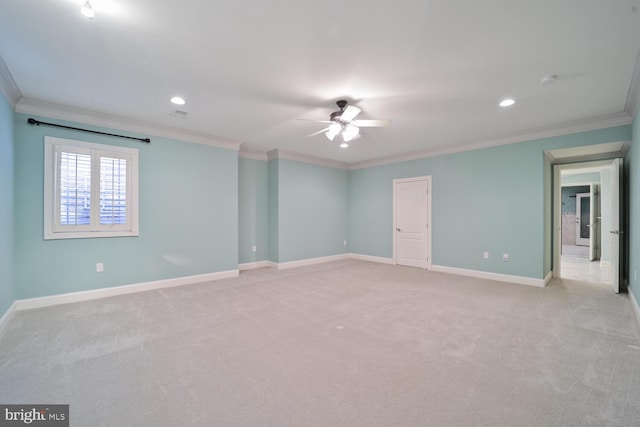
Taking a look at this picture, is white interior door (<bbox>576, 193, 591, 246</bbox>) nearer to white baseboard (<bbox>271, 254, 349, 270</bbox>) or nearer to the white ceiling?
the white ceiling

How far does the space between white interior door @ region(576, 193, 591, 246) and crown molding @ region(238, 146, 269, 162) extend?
1085 cm

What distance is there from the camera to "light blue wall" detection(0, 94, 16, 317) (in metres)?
2.86

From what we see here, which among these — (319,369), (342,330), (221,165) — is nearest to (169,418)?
(319,369)

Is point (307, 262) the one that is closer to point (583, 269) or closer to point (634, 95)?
point (634, 95)

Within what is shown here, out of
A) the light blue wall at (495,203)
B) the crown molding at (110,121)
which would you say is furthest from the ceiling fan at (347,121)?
the light blue wall at (495,203)

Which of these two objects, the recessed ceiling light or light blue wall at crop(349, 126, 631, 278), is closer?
the recessed ceiling light

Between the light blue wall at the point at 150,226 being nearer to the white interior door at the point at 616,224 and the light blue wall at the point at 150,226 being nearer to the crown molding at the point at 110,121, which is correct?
the crown molding at the point at 110,121

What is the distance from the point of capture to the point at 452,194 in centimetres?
552

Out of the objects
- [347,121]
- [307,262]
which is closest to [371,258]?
[307,262]

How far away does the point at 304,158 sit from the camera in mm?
6328

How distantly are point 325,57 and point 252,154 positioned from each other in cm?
380

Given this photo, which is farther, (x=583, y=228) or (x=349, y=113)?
(x=583, y=228)

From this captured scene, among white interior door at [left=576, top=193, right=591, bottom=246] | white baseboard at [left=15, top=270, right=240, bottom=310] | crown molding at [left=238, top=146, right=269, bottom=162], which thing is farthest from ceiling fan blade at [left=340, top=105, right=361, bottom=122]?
white interior door at [left=576, top=193, right=591, bottom=246]

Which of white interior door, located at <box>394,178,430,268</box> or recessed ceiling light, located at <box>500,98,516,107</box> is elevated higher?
recessed ceiling light, located at <box>500,98,516,107</box>
